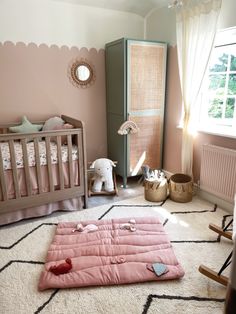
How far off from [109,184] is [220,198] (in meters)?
1.23

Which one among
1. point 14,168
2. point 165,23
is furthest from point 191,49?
point 14,168

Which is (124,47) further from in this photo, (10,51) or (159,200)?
(159,200)

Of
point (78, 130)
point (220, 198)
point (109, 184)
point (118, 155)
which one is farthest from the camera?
point (118, 155)

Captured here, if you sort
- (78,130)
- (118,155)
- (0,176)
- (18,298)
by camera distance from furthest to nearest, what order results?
(118,155)
(78,130)
(0,176)
(18,298)

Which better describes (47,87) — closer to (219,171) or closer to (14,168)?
(14,168)

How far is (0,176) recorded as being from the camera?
2172 millimetres

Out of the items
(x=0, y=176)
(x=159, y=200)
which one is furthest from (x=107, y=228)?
(x=0, y=176)

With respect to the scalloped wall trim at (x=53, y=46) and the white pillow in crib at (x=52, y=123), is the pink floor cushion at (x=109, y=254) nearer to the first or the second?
the white pillow in crib at (x=52, y=123)

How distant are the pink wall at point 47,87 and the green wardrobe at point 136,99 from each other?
0.19 meters

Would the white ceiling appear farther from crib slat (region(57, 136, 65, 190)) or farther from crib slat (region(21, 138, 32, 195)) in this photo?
crib slat (region(21, 138, 32, 195))

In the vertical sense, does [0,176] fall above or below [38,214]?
above

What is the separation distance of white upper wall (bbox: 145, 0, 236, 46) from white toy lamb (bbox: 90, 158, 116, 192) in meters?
1.65

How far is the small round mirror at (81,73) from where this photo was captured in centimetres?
316

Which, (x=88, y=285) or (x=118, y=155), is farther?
(x=118, y=155)
